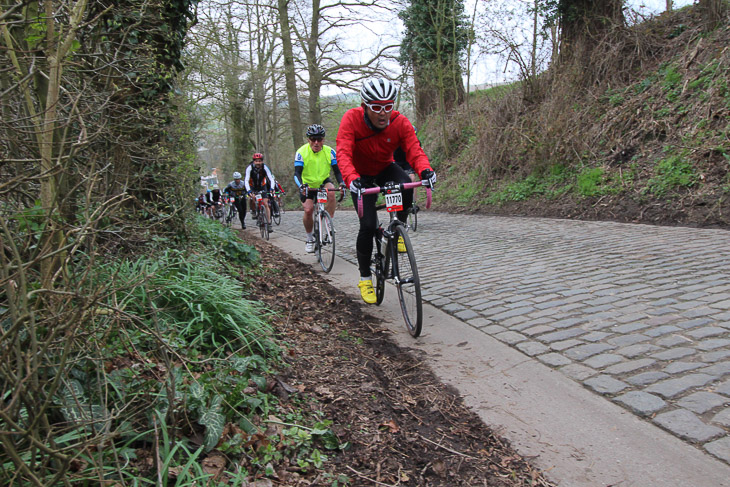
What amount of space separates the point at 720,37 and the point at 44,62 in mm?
13364

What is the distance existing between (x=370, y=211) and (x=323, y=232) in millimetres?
2826

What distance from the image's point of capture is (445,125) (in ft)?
65.2

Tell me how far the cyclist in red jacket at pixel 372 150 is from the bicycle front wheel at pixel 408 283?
0.43 meters

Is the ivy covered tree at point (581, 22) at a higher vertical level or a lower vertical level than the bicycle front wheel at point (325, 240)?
higher

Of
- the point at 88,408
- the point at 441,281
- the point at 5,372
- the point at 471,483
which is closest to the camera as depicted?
the point at 5,372

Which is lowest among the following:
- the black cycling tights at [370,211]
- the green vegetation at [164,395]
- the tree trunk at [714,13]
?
the green vegetation at [164,395]

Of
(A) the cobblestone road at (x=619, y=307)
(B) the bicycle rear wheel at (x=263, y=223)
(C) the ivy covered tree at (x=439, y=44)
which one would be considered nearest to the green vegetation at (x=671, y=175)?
(A) the cobblestone road at (x=619, y=307)

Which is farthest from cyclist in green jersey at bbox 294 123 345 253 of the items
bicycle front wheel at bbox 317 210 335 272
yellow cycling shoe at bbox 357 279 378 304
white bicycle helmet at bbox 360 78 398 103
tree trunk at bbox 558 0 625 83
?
tree trunk at bbox 558 0 625 83

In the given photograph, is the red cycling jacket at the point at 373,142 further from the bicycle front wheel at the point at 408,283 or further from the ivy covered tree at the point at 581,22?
the ivy covered tree at the point at 581,22

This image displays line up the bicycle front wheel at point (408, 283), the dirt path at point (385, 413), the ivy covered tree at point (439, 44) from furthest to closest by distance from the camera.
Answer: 1. the ivy covered tree at point (439, 44)
2. the bicycle front wheel at point (408, 283)
3. the dirt path at point (385, 413)

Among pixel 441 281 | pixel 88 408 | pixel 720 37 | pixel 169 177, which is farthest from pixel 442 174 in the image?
pixel 88 408

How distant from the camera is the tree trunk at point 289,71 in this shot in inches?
882

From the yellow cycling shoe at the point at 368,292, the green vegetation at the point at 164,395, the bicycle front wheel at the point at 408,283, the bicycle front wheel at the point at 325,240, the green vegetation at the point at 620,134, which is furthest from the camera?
the green vegetation at the point at 620,134

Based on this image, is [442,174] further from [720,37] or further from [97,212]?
[97,212]
